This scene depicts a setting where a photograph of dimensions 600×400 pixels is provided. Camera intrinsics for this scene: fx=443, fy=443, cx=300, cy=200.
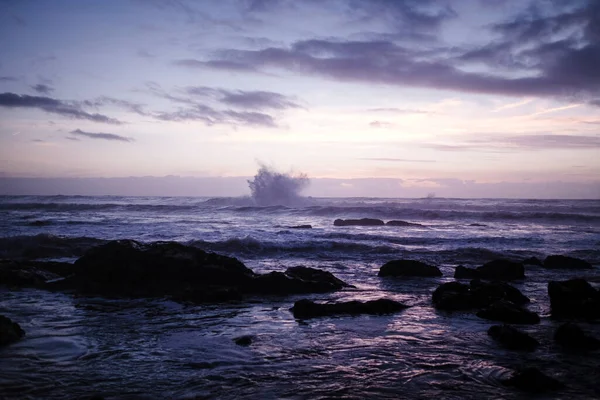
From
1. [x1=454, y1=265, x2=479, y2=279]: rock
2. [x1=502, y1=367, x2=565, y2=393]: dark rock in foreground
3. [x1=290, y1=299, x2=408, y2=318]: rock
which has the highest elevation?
[x1=502, y1=367, x2=565, y2=393]: dark rock in foreground

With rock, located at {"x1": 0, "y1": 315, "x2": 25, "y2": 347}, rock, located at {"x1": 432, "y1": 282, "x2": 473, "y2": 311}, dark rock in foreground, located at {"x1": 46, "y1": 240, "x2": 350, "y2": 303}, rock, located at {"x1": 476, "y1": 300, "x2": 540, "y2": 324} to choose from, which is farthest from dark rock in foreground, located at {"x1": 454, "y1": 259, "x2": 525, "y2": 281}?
rock, located at {"x1": 0, "y1": 315, "x2": 25, "y2": 347}

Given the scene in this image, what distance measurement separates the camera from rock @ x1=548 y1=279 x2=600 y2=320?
29.1ft

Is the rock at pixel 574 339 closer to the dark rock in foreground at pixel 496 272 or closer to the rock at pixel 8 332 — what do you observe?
the dark rock in foreground at pixel 496 272

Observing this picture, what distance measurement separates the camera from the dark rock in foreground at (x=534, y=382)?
5.05 meters

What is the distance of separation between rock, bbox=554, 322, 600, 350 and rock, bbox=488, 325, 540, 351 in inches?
16.6

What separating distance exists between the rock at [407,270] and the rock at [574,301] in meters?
4.83

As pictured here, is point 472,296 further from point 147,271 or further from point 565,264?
point 565,264

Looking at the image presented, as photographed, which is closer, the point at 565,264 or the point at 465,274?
the point at 465,274

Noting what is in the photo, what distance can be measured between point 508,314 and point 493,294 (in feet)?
5.40

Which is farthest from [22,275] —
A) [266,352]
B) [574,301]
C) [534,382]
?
[574,301]

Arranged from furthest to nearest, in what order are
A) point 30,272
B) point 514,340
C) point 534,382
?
point 30,272 → point 514,340 → point 534,382

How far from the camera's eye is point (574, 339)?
22.5 ft

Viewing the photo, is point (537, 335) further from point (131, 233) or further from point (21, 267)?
point (131, 233)

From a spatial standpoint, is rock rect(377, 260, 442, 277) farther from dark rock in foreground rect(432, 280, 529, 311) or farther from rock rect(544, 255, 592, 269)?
rock rect(544, 255, 592, 269)
